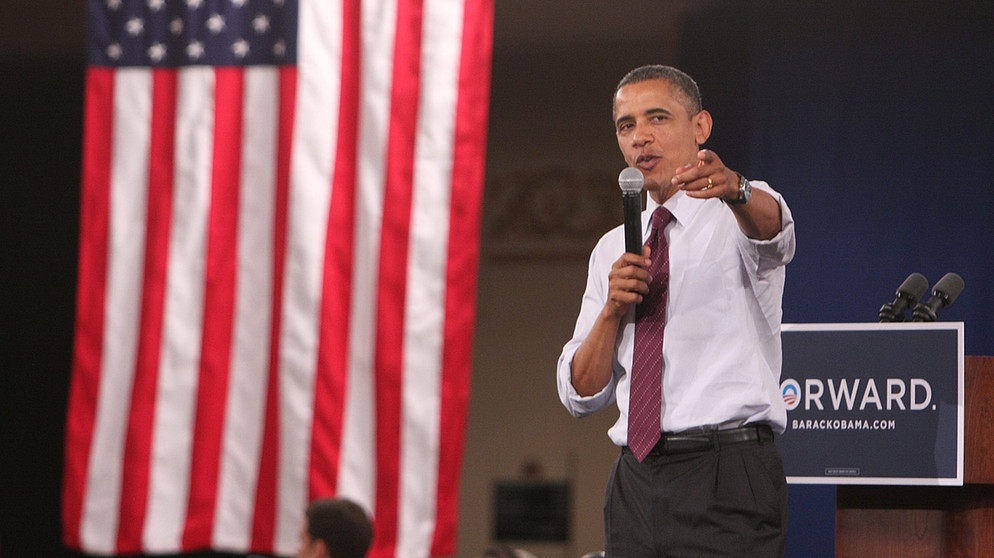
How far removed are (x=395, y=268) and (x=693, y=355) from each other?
2570mm

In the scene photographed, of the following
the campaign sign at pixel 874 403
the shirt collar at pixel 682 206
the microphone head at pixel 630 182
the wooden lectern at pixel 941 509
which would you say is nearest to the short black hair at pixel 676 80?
the shirt collar at pixel 682 206

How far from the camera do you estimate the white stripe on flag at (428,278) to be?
409cm

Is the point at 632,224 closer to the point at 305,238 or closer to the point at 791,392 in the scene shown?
the point at 791,392

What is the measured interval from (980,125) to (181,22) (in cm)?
286

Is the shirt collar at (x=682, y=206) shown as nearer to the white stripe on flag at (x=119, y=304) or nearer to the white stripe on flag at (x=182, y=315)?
the white stripe on flag at (x=182, y=315)

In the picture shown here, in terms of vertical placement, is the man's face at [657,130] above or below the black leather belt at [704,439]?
above

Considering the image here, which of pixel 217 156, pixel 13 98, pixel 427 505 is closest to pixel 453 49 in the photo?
pixel 217 156

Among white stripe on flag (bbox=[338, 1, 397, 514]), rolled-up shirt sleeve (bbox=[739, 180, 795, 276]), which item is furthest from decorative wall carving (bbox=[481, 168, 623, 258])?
rolled-up shirt sleeve (bbox=[739, 180, 795, 276])

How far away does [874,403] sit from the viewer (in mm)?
2395

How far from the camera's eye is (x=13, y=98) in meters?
4.88

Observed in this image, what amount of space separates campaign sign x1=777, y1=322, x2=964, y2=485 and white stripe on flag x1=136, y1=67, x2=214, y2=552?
8.09 feet

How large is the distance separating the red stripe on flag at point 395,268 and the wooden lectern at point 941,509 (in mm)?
1957

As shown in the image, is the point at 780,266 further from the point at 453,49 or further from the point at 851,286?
the point at 453,49

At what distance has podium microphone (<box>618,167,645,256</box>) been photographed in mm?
1618
